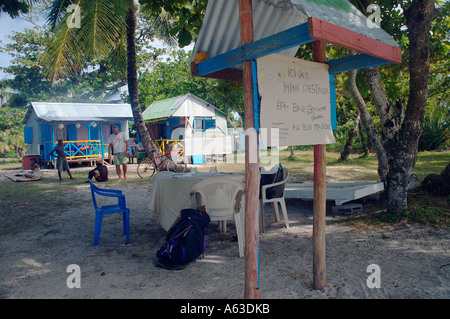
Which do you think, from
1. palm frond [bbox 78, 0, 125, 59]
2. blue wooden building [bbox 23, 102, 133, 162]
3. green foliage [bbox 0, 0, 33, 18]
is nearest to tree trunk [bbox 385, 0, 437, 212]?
palm frond [bbox 78, 0, 125, 59]

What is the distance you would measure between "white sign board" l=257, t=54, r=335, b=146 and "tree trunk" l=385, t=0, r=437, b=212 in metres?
2.91

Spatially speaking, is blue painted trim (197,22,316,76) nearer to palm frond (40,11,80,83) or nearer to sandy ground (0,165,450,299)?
sandy ground (0,165,450,299)

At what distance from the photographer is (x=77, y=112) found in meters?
19.0

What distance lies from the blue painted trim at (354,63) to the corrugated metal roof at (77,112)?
17.0 meters

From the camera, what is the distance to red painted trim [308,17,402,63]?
2379mm

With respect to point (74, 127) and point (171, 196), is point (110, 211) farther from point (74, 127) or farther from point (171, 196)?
point (74, 127)

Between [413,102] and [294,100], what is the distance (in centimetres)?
347

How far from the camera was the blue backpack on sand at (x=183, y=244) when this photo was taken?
4145 millimetres

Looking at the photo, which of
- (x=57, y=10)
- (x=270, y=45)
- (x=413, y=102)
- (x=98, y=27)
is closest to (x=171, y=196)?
(x=270, y=45)

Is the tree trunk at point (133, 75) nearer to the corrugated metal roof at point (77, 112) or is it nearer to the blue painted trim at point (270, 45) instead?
the blue painted trim at point (270, 45)

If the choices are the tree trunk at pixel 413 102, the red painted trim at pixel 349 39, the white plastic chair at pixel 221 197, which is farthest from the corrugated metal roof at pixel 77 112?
the red painted trim at pixel 349 39

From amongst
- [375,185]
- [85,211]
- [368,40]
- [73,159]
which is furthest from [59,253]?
[73,159]

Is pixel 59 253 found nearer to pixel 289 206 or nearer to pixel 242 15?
pixel 242 15

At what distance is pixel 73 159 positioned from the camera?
18156 mm
